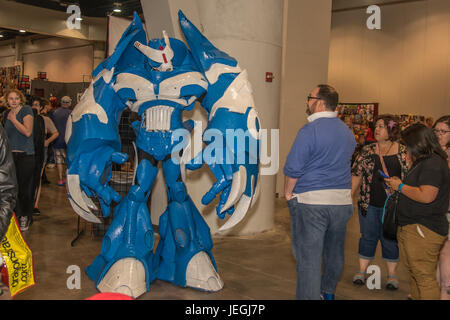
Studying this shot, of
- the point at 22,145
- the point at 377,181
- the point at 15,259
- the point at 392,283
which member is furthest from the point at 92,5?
the point at 15,259

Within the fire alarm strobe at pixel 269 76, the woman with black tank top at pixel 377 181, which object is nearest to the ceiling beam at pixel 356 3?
the fire alarm strobe at pixel 269 76

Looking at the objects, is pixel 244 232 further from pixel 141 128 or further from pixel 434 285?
pixel 434 285

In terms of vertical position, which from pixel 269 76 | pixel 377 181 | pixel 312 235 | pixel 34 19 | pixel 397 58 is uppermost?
pixel 34 19

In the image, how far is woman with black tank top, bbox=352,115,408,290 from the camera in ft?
10.9

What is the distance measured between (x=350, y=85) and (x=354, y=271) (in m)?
9.05

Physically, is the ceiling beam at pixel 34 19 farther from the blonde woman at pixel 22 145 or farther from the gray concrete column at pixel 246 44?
the gray concrete column at pixel 246 44

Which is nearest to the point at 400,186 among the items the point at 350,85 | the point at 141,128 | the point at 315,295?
the point at 315,295

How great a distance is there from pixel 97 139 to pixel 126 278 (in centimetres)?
98

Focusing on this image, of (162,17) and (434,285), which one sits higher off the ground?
(162,17)

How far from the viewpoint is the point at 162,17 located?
4480mm

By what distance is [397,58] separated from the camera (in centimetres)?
1112

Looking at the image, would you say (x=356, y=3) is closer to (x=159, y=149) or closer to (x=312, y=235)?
(x=159, y=149)

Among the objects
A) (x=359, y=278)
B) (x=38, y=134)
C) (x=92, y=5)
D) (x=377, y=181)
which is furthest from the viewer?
(x=92, y=5)

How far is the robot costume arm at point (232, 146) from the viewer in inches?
115
